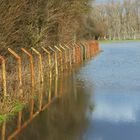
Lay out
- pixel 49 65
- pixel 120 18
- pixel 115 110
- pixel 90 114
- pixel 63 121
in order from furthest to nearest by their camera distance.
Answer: pixel 120 18, pixel 49 65, pixel 115 110, pixel 90 114, pixel 63 121

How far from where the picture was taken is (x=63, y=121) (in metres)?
11.4

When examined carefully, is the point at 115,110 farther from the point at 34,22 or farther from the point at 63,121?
the point at 34,22

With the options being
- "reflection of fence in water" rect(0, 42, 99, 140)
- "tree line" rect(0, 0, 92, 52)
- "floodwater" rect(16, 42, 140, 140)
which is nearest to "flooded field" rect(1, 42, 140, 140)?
"floodwater" rect(16, 42, 140, 140)

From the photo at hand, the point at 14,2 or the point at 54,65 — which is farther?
the point at 54,65

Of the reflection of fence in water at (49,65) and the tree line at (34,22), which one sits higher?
the tree line at (34,22)

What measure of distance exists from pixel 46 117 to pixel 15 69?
19.2 ft

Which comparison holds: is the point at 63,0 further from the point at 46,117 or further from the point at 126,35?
Result: the point at 126,35

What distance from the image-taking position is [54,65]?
81.9ft

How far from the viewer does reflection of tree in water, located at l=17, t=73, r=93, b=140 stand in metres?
9.92

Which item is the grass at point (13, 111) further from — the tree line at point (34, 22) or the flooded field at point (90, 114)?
the tree line at point (34, 22)

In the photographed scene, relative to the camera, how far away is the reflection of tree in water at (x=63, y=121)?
9.92m

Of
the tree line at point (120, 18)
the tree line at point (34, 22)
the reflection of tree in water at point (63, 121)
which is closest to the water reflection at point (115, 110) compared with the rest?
the reflection of tree in water at point (63, 121)

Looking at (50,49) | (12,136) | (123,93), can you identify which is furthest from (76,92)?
(50,49)

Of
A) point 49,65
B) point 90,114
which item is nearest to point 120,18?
point 49,65
